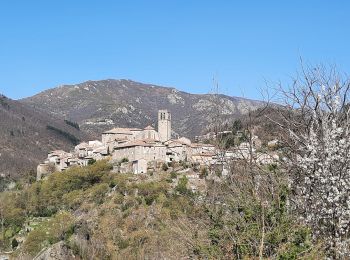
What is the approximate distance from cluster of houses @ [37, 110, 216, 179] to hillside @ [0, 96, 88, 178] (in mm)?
52401

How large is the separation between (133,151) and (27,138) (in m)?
114

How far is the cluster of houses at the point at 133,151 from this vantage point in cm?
5525

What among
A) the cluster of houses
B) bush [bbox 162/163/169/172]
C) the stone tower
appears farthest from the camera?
the stone tower

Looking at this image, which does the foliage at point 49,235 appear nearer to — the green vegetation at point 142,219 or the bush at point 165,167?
the green vegetation at point 142,219

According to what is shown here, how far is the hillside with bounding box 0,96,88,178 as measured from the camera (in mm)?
134625

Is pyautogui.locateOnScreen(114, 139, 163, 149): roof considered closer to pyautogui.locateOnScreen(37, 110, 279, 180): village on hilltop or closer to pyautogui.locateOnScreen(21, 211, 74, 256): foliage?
pyautogui.locateOnScreen(37, 110, 279, 180): village on hilltop

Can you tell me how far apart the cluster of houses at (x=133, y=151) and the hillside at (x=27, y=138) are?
172 feet

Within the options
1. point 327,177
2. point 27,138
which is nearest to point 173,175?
point 327,177

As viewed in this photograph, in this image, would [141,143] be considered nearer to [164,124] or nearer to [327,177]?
[164,124]

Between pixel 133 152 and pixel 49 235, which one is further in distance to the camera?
pixel 133 152

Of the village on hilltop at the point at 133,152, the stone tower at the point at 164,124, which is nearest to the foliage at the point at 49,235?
the village on hilltop at the point at 133,152

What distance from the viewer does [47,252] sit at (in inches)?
1391

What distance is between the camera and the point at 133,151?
5569cm

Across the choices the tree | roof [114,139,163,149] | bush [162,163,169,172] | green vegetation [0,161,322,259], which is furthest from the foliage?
the tree
